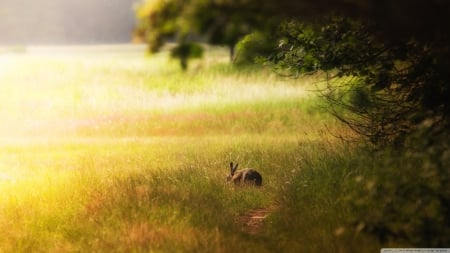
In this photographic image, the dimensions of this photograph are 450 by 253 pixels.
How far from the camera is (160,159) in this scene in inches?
421

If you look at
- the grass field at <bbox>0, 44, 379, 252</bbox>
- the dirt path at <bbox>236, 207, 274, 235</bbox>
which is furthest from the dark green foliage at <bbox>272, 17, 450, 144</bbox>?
the dirt path at <bbox>236, 207, 274, 235</bbox>

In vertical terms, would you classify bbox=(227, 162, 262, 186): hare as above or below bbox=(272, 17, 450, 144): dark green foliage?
below

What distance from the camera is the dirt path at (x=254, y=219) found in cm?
707

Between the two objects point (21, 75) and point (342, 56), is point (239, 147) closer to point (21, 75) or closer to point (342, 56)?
point (342, 56)

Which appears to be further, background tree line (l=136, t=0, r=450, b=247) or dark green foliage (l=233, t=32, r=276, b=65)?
dark green foliage (l=233, t=32, r=276, b=65)

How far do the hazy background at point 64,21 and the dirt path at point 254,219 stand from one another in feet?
14.2

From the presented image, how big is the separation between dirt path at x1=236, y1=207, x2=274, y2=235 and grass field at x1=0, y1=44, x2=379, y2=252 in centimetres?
7

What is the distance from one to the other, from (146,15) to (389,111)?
4.17 meters

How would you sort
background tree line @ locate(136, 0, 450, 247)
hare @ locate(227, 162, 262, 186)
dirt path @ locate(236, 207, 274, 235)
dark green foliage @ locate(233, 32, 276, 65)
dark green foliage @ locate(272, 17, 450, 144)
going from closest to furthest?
background tree line @ locate(136, 0, 450, 247) < dark green foliage @ locate(272, 17, 450, 144) < dirt path @ locate(236, 207, 274, 235) < dark green foliage @ locate(233, 32, 276, 65) < hare @ locate(227, 162, 262, 186)

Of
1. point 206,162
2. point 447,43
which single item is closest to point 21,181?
point 206,162

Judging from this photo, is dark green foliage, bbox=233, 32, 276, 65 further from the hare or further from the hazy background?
the hazy background

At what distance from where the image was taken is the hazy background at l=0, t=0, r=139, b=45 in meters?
12.3

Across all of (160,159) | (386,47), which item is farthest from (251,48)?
(160,159)

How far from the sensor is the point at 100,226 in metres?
6.92
